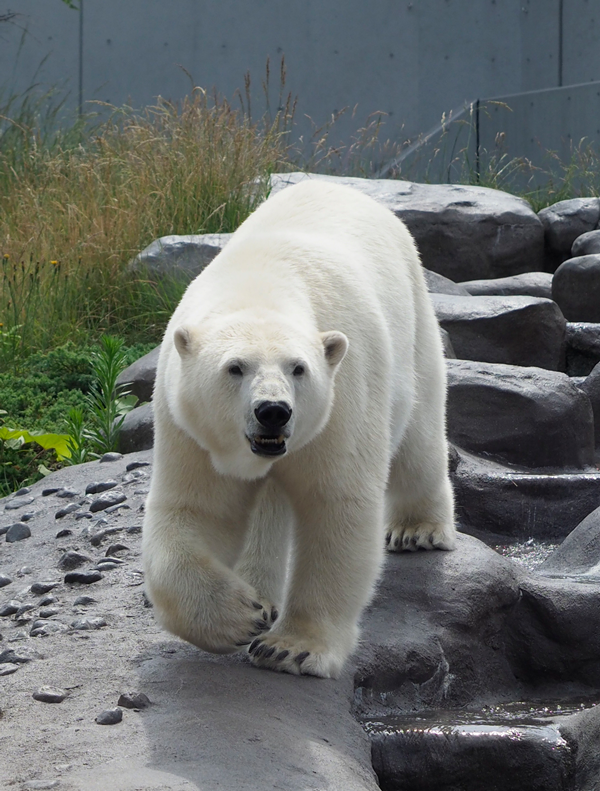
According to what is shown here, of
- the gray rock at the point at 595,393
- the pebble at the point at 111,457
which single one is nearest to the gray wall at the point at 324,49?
the gray rock at the point at 595,393

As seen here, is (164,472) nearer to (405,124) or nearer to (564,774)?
(564,774)

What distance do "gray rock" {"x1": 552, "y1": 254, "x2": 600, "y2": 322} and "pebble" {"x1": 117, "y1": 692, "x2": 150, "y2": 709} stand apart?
561 cm

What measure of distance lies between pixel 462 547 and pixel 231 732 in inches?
58.0

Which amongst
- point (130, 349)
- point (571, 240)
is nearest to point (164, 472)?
point (130, 349)

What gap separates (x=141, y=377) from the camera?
17.5 feet

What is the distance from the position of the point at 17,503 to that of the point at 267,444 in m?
2.48

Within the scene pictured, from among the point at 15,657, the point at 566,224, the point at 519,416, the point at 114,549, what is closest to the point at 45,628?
the point at 15,657

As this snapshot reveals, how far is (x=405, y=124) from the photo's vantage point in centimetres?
1369

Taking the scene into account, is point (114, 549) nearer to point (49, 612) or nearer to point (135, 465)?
point (49, 612)

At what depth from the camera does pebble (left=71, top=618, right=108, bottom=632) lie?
2.90 metres

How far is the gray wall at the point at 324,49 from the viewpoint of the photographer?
40.3ft

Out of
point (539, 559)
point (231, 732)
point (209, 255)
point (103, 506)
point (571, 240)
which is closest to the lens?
point (231, 732)

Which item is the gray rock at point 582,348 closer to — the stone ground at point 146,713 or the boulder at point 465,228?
the boulder at point 465,228

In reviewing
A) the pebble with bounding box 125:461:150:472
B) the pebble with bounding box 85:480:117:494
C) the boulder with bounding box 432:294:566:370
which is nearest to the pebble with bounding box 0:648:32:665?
the pebble with bounding box 85:480:117:494
